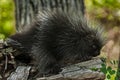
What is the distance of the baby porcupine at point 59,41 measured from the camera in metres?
4.34

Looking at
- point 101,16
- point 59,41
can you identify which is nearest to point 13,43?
point 59,41

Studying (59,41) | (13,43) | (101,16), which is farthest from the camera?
Result: (101,16)

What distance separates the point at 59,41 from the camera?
171 inches

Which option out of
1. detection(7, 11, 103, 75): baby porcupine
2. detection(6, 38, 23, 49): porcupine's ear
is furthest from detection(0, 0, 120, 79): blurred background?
detection(7, 11, 103, 75): baby porcupine

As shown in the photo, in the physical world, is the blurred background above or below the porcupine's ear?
above

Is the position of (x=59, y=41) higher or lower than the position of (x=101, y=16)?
lower

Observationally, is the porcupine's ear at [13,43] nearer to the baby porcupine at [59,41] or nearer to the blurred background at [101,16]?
the baby porcupine at [59,41]

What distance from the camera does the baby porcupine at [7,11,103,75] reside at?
171 inches

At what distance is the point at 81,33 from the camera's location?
442 centimetres

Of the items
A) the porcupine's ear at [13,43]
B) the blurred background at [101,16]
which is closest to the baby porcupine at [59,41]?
the porcupine's ear at [13,43]

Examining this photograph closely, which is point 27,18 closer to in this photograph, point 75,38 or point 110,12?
point 75,38

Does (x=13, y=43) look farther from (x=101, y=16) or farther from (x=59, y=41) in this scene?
(x=101, y=16)

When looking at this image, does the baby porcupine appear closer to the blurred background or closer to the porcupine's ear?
the porcupine's ear

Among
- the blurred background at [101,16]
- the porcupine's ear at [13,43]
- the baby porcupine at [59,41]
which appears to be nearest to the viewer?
the baby porcupine at [59,41]
